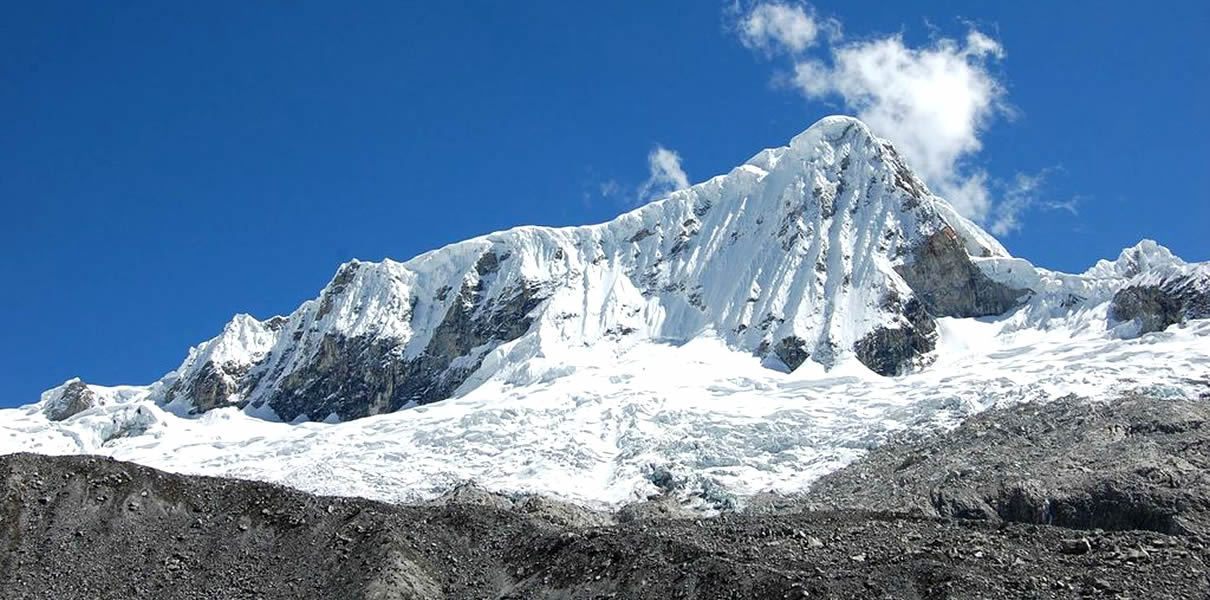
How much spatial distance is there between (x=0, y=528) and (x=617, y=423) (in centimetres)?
6072

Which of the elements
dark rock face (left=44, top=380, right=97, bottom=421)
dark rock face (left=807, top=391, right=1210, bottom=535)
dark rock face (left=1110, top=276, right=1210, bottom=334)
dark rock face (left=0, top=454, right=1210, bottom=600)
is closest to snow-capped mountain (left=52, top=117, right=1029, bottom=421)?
dark rock face (left=44, top=380, right=97, bottom=421)

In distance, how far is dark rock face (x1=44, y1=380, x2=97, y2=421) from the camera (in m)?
169

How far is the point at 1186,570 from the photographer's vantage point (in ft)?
132

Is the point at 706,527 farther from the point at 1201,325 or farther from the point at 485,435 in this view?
the point at 1201,325

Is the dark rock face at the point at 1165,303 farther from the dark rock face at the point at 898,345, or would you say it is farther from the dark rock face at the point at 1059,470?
the dark rock face at the point at 1059,470

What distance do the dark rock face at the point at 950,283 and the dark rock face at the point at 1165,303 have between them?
64.5 ft

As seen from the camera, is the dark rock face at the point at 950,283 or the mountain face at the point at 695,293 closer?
the mountain face at the point at 695,293

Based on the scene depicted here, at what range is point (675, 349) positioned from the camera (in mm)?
135250

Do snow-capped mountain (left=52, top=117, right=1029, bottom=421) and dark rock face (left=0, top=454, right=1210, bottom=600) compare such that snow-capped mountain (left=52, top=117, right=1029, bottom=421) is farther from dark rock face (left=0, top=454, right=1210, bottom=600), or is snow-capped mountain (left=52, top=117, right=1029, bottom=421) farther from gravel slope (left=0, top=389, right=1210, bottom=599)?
dark rock face (left=0, top=454, right=1210, bottom=600)

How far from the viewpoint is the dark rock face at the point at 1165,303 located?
108312 mm

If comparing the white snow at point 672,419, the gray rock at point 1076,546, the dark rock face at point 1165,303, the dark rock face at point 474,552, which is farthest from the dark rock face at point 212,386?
the gray rock at point 1076,546

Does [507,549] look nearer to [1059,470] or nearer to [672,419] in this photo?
[1059,470]

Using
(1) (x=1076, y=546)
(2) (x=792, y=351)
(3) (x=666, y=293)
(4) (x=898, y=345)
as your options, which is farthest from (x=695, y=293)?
(1) (x=1076, y=546)

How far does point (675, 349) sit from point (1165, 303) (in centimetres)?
4651
